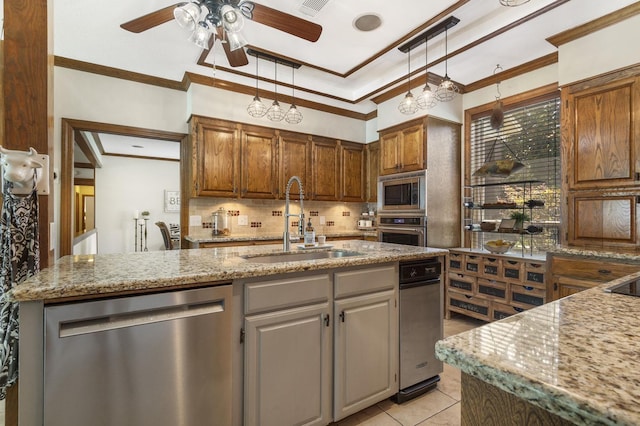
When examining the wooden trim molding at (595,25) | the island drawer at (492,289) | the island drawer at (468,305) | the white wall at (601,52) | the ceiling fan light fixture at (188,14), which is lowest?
the island drawer at (468,305)

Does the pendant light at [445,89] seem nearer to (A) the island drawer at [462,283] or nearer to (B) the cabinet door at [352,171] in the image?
(A) the island drawer at [462,283]

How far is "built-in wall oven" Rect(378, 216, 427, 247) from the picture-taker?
3791 mm

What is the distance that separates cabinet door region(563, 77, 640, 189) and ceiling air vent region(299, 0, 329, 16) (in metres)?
2.30

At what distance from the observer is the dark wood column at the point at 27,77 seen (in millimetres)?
1457

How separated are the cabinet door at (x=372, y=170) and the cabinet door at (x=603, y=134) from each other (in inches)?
103

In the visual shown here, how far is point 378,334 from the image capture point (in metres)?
1.94

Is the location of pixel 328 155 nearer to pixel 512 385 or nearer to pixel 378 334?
pixel 378 334

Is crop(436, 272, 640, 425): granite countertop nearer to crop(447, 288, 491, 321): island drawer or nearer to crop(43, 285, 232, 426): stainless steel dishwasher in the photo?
crop(43, 285, 232, 426): stainless steel dishwasher

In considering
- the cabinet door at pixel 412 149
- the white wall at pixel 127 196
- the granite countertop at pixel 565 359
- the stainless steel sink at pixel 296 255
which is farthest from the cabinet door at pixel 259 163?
the white wall at pixel 127 196

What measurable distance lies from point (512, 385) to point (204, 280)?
4.00 ft

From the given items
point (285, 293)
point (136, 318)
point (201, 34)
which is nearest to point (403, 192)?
point (285, 293)

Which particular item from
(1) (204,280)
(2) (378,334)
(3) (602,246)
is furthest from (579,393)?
(3) (602,246)

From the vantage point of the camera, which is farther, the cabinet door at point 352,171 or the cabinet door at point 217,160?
the cabinet door at point 352,171

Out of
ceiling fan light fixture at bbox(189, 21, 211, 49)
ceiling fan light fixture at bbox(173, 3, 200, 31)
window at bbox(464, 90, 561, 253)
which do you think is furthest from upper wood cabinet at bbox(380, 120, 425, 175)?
ceiling fan light fixture at bbox(173, 3, 200, 31)
